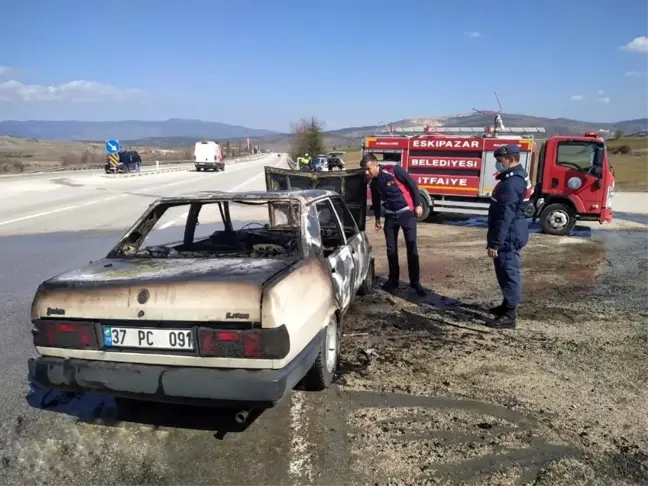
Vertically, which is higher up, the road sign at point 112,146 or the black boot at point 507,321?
the road sign at point 112,146

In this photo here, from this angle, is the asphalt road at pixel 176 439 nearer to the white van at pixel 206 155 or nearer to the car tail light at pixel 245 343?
the car tail light at pixel 245 343

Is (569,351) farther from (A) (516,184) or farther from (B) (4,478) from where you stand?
(B) (4,478)

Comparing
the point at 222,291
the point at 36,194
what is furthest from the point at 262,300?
the point at 36,194

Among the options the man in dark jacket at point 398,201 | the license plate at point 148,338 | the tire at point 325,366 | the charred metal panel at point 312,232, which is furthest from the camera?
the man in dark jacket at point 398,201

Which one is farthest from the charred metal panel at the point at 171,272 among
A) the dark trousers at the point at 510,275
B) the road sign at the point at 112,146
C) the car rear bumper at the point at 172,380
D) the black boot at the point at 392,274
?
the road sign at the point at 112,146

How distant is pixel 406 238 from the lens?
6625 mm

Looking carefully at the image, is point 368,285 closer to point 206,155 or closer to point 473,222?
point 473,222

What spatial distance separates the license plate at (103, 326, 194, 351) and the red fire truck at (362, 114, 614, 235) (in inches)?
421

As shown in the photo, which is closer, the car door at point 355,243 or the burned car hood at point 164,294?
the burned car hood at point 164,294

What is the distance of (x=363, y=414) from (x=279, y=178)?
15.1 ft

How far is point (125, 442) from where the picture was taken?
10.5 feet

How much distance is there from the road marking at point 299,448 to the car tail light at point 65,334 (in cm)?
131

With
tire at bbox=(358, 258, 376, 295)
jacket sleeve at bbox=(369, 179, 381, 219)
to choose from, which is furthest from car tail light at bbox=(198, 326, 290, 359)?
jacket sleeve at bbox=(369, 179, 381, 219)

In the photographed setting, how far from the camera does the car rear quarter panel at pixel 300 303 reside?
284 cm
